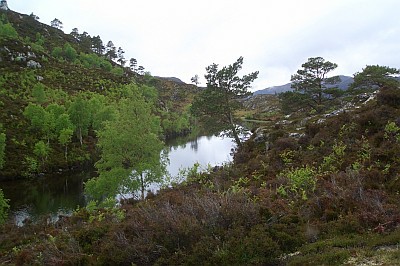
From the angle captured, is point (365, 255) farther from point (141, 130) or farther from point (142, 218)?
point (141, 130)

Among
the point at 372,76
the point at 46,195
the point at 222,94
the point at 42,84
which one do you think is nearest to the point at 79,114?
the point at 42,84

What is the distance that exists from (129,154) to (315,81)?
27.2 m

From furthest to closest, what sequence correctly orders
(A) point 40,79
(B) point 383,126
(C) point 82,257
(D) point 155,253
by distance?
(A) point 40,79
(B) point 383,126
(C) point 82,257
(D) point 155,253

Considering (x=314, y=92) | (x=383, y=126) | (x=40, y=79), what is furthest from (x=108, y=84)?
(x=383, y=126)

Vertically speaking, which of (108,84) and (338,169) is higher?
(108,84)

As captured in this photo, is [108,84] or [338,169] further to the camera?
[108,84]

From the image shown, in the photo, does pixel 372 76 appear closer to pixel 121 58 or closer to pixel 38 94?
pixel 38 94

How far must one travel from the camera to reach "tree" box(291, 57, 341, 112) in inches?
1543

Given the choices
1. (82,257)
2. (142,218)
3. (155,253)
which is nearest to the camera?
(155,253)

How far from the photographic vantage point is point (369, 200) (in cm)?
877

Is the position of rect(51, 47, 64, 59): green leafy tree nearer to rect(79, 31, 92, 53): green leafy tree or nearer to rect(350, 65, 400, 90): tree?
rect(79, 31, 92, 53): green leafy tree

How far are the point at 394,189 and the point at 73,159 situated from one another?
49991 mm

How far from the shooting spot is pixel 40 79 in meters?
80.1

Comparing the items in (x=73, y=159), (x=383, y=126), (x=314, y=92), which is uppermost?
(x=314, y=92)
